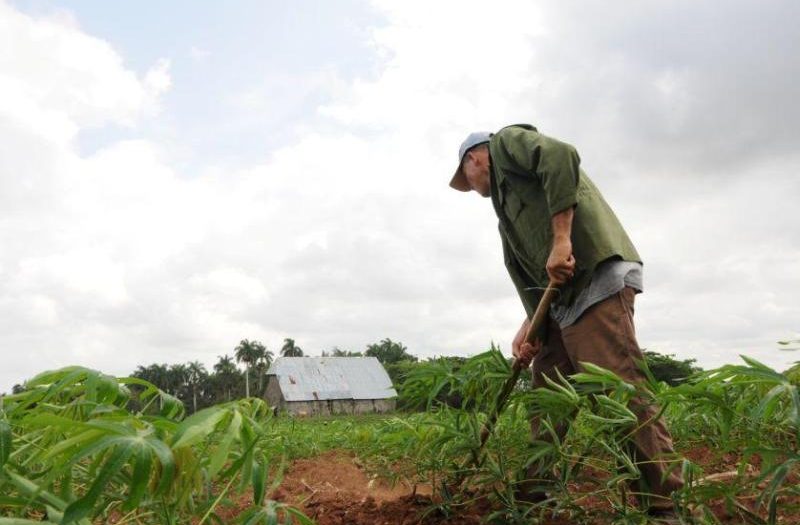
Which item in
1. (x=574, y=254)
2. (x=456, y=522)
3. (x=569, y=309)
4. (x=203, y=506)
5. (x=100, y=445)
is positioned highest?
(x=574, y=254)

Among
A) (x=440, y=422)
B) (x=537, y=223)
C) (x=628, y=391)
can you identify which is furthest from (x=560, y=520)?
(x=537, y=223)

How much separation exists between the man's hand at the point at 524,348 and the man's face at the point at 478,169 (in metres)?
0.61

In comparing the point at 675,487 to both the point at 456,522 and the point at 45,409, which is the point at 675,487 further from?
the point at 45,409

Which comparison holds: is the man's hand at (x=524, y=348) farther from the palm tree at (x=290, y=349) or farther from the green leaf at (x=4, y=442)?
the palm tree at (x=290, y=349)

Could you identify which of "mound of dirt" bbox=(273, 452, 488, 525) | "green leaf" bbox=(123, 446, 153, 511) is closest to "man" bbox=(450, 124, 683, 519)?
"mound of dirt" bbox=(273, 452, 488, 525)

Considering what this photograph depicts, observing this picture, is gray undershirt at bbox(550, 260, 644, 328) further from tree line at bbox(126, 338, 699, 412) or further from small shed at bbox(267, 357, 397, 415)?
tree line at bbox(126, 338, 699, 412)

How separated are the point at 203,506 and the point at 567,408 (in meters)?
1.05

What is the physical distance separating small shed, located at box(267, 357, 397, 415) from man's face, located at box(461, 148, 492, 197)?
35143 millimetres

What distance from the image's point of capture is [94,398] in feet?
4.82

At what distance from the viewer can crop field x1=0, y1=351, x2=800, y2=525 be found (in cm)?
110

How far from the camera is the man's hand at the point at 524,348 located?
2420mm

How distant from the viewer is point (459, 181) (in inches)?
126

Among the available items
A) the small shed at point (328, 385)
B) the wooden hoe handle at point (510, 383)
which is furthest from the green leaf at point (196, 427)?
the small shed at point (328, 385)

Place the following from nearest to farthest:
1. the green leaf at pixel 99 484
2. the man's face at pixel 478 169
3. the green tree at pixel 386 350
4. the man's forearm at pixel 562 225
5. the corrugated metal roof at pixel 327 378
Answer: the green leaf at pixel 99 484 → the man's forearm at pixel 562 225 → the man's face at pixel 478 169 → the corrugated metal roof at pixel 327 378 → the green tree at pixel 386 350
